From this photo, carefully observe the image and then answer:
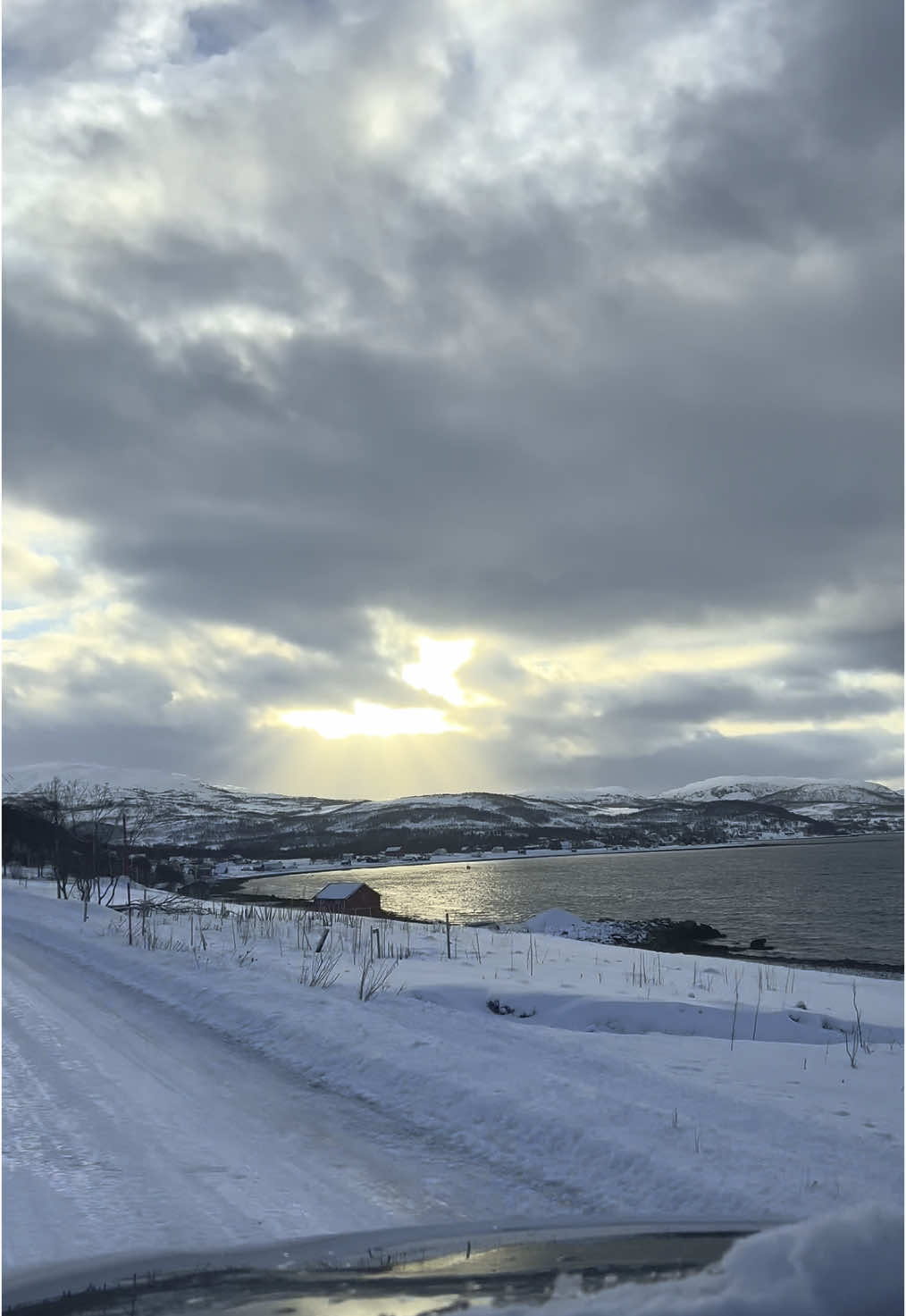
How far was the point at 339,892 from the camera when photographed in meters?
65.4

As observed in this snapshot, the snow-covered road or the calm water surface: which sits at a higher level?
the snow-covered road

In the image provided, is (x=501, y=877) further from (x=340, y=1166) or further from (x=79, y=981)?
(x=340, y=1166)

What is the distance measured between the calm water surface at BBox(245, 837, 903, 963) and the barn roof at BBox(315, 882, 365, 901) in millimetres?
7333

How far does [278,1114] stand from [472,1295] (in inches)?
138

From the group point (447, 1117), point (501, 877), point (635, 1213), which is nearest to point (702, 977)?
point (447, 1117)

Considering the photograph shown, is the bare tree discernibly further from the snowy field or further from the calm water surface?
the snowy field

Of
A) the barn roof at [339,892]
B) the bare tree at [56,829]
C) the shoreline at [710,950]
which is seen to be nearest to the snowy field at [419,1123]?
the shoreline at [710,950]

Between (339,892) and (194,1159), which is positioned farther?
(339,892)

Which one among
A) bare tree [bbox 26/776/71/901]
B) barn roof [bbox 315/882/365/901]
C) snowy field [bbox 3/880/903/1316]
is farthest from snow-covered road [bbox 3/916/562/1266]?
barn roof [bbox 315/882/365/901]

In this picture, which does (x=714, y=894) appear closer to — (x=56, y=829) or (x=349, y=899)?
(x=349, y=899)

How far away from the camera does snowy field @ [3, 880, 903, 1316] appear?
5.25m

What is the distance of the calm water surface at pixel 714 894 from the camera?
52.5 metres

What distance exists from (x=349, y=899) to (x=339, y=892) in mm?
952

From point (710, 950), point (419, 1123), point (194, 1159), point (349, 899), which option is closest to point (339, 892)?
point (349, 899)
